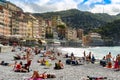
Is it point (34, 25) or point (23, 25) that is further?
point (34, 25)

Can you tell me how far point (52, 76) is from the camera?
78.3 feet

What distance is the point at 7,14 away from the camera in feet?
388

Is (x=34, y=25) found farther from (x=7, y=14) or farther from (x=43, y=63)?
(x=43, y=63)

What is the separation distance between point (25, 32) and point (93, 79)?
119968 millimetres

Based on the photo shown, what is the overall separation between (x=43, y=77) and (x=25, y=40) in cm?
8689

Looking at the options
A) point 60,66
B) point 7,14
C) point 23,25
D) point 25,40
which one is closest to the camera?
point 60,66

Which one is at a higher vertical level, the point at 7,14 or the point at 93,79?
the point at 7,14

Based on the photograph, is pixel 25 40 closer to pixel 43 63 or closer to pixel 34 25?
pixel 34 25

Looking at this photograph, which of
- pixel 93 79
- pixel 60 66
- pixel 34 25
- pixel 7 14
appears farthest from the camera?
pixel 34 25

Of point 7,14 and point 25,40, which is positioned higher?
point 7,14

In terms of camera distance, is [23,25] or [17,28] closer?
[17,28]

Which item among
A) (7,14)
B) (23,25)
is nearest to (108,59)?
(7,14)

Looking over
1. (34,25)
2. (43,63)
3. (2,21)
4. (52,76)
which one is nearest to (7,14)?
(2,21)

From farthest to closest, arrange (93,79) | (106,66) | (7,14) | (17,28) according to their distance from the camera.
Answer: (17,28), (7,14), (106,66), (93,79)
